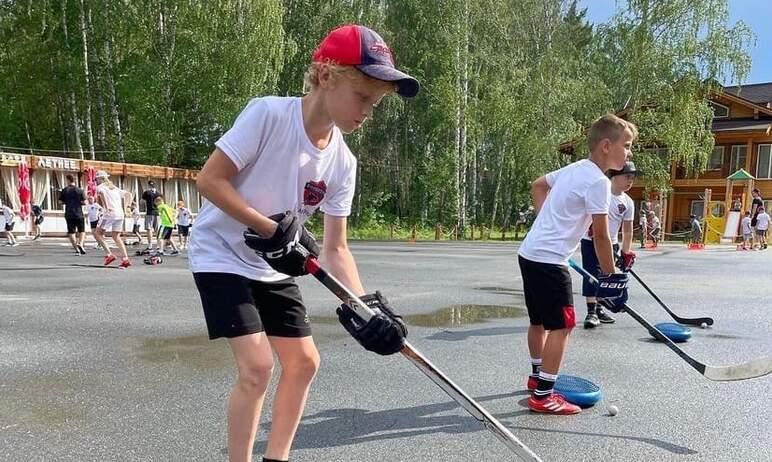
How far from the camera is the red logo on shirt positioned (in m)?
2.34

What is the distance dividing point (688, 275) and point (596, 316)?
5.85 m

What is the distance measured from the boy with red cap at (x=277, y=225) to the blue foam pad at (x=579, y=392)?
1.86 meters

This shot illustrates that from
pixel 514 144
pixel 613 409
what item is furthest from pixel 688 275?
pixel 514 144

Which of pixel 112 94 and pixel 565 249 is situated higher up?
pixel 112 94

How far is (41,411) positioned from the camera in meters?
3.35

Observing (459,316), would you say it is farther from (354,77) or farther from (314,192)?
(354,77)

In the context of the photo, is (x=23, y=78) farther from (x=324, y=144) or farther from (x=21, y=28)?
(x=324, y=144)

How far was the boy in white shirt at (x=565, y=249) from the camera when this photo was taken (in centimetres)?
344

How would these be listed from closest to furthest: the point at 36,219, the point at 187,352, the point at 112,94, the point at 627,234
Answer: the point at 187,352 < the point at 627,234 < the point at 36,219 < the point at 112,94

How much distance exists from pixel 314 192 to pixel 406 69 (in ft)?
85.5

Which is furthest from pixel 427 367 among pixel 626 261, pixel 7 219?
pixel 7 219

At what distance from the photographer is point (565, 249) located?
139 inches

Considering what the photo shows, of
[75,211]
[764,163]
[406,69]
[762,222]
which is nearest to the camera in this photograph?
[75,211]

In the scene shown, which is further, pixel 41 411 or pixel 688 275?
pixel 688 275
